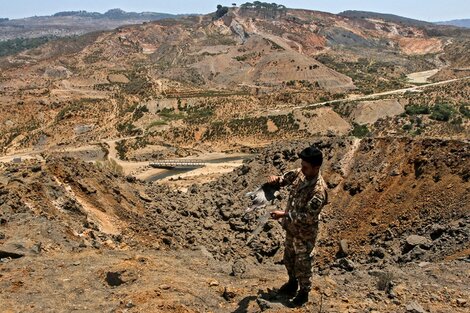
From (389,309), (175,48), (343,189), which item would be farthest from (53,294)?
(175,48)

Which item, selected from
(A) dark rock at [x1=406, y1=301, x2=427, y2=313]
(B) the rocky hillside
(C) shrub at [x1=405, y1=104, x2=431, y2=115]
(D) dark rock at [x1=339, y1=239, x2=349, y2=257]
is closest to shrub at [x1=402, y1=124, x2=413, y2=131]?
(C) shrub at [x1=405, y1=104, x2=431, y2=115]

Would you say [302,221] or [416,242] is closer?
[302,221]

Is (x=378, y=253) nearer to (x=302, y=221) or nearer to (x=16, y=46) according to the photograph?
(x=302, y=221)

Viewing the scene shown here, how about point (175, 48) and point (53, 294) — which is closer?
point (53, 294)

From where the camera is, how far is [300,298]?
6676 millimetres

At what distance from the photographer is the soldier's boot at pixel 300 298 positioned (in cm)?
665

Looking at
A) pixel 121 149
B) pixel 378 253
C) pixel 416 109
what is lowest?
pixel 121 149

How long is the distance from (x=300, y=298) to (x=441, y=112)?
153ft

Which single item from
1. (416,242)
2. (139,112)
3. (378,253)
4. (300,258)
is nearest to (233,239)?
(378,253)

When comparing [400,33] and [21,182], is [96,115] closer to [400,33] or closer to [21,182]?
[21,182]

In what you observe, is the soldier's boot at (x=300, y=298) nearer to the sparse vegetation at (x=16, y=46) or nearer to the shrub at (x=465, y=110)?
the shrub at (x=465, y=110)

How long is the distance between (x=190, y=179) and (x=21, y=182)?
18849 mm

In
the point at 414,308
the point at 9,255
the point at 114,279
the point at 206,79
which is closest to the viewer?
the point at 414,308

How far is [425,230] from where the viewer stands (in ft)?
42.6
